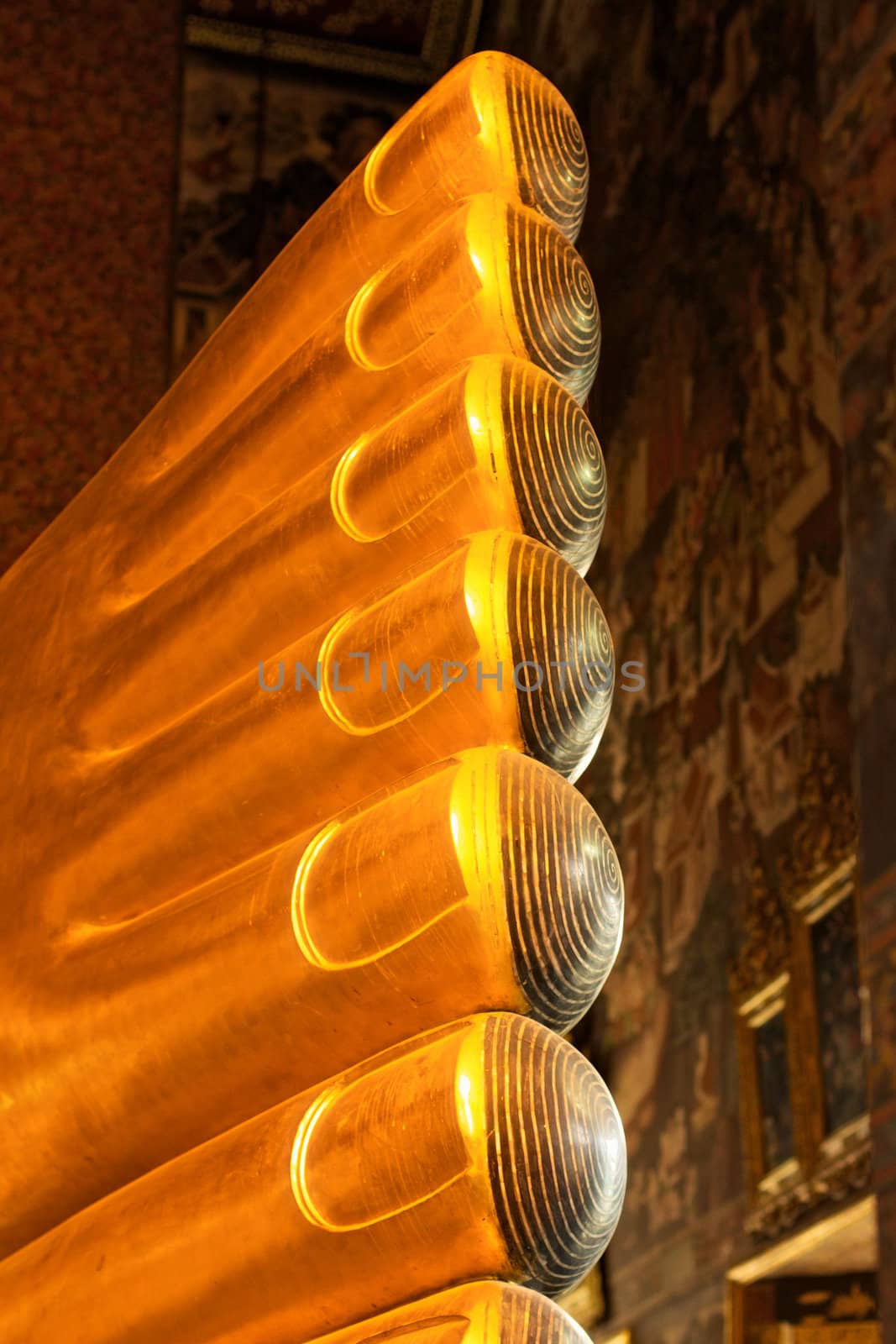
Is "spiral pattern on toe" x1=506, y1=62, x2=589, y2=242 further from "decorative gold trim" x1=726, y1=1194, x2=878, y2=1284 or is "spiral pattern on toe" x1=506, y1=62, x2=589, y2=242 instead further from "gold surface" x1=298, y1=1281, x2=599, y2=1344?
"decorative gold trim" x1=726, y1=1194, x2=878, y2=1284

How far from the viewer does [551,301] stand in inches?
42.0

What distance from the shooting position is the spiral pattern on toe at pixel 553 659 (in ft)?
3.01

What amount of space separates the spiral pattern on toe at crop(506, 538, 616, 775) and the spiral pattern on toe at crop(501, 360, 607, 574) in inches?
2.0

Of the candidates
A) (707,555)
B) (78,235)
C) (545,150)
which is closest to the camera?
(545,150)

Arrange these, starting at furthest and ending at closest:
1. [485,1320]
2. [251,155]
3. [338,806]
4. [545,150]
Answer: [251,155] < [545,150] < [338,806] < [485,1320]

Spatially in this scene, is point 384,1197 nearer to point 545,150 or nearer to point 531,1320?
point 531,1320

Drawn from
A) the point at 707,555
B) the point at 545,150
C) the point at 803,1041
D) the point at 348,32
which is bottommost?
the point at 803,1041

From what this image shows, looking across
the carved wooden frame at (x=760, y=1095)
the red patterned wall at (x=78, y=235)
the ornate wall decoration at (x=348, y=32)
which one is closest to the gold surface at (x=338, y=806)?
the red patterned wall at (x=78, y=235)

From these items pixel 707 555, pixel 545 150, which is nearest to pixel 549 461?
pixel 545 150

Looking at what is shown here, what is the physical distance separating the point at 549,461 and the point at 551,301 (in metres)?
0.13

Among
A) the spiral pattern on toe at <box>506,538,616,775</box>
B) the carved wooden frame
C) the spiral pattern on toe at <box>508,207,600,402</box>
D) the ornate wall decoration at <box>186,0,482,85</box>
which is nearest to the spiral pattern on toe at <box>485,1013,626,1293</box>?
the spiral pattern on toe at <box>506,538,616,775</box>

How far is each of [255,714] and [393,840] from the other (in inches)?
8.1

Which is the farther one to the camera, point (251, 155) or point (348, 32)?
point (251, 155)

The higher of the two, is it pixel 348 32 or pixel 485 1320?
pixel 348 32
